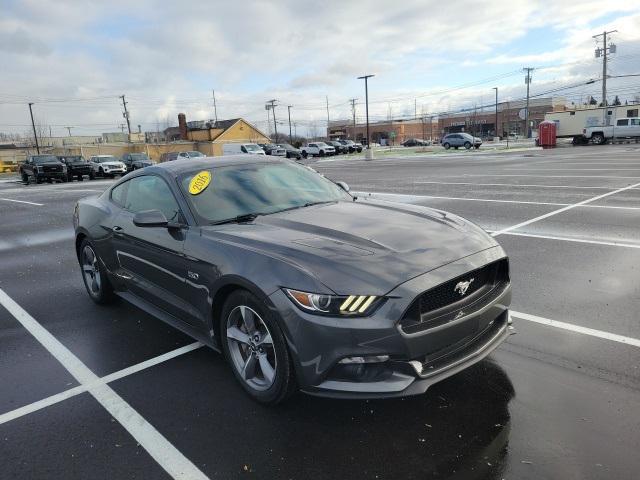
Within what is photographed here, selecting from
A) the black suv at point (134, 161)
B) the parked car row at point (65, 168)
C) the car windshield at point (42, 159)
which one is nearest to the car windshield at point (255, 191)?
the parked car row at point (65, 168)

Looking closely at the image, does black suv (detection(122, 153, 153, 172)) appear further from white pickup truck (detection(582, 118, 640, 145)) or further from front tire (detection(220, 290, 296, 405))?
white pickup truck (detection(582, 118, 640, 145))

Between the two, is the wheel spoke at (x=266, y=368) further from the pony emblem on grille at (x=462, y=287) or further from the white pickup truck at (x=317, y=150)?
the white pickup truck at (x=317, y=150)

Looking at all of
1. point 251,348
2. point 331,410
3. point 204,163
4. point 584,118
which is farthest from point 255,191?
point 584,118

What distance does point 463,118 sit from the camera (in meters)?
119

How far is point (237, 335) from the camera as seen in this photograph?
3.28 metres

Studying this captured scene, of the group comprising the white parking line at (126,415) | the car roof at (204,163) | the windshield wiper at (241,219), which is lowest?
the white parking line at (126,415)

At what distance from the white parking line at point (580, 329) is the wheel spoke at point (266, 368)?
2.43m

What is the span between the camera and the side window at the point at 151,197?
404 cm

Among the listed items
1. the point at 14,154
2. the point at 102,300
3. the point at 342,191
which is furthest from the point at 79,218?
the point at 14,154

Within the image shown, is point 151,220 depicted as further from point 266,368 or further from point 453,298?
point 453,298

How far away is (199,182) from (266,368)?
5.61 ft

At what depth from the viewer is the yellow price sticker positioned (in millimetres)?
3989

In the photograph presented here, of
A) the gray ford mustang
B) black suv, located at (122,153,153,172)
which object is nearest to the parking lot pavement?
the gray ford mustang

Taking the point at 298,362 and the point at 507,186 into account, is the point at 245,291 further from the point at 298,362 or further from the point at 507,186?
the point at 507,186
